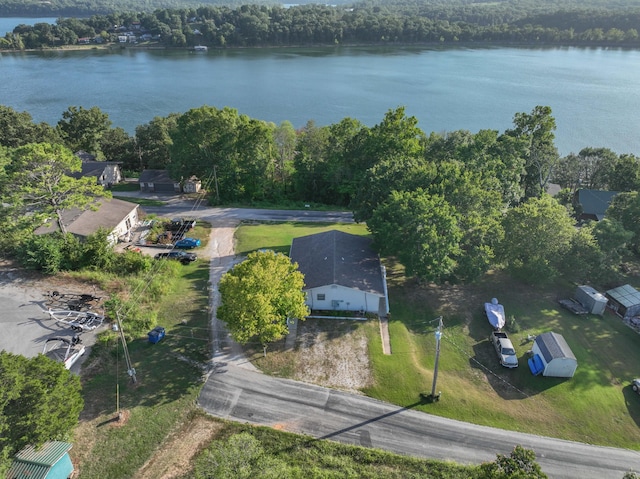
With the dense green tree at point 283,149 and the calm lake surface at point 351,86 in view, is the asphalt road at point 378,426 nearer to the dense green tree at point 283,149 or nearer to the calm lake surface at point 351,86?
the dense green tree at point 283,149

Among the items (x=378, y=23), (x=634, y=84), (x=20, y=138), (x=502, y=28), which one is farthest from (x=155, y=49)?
(x=634, y=84)

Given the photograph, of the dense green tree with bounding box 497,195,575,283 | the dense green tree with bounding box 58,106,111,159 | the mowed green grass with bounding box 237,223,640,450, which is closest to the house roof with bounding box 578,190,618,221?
the dense green tree with bounding box 497,195,575,283

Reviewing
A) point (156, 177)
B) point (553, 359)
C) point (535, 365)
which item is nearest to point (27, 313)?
point (156, 177)

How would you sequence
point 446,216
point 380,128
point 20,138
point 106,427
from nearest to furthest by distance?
point 106,427
point 446,216
point 380,128
point 20,138

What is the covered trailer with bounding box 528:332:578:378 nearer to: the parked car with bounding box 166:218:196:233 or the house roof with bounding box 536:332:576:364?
the house roof with bounding box 536:332:576:364

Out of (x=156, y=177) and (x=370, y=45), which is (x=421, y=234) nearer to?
(x=156, y=177)

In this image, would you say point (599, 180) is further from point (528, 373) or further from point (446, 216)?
point (528, 373)
